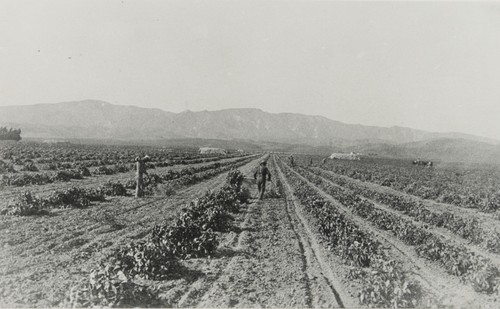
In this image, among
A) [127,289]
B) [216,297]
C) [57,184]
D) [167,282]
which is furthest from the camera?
[57,184]

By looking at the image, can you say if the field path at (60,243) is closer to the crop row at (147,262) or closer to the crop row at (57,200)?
the crop row at (57,200)

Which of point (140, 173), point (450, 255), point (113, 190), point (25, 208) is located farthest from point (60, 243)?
point (450, 255)

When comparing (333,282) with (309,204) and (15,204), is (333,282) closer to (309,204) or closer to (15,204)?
(309,204)

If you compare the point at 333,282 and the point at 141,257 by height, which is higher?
the point at 141,257

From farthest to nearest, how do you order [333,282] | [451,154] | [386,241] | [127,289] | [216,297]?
[451,154] < [386,241] < [333,282] < [216,297] < [127,289]

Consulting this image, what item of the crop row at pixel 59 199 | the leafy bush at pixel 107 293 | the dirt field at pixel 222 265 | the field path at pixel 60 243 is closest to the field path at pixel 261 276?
the dirt field at pixel 222 265

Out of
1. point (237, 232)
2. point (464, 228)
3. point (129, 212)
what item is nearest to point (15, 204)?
point (129, 212)

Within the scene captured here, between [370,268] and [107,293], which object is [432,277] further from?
[107,293]

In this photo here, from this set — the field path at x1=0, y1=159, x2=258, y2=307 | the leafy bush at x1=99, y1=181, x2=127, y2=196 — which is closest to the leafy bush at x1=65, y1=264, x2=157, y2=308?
the field path at x1=0, y1=159, x2=258, y2=307

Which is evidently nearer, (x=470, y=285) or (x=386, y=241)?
(x=470, y=285)
